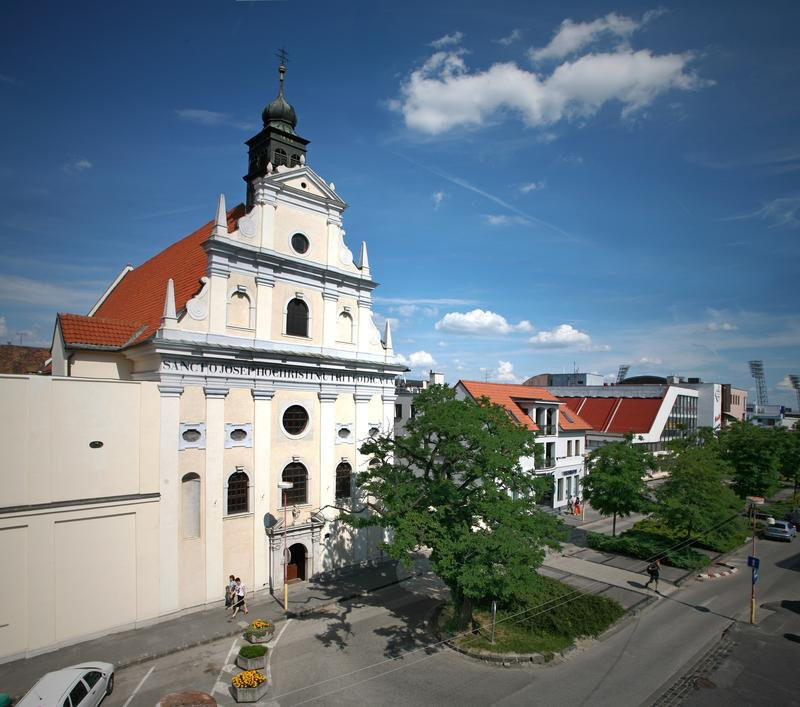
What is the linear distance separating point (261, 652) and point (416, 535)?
6419 millimetres

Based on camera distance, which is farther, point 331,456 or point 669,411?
point 669,411

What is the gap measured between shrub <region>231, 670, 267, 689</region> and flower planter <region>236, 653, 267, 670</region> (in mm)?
681

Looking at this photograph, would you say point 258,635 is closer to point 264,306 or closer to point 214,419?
point 214,419

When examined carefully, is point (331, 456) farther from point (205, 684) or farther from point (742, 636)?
point (742, 636)

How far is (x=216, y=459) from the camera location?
21.9 meters

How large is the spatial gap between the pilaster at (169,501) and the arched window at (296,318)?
6349 mm

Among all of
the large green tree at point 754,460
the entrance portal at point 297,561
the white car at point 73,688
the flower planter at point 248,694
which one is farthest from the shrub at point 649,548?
the white car at point 73,688

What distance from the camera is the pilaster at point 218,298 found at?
72.9ft

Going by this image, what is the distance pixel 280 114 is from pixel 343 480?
20252 millimetres

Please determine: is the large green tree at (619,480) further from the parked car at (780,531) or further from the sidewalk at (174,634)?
the sidewalk at (174,634)

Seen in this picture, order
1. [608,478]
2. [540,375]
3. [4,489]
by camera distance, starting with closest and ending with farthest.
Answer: [4,489]
[608,478]
[540,375]

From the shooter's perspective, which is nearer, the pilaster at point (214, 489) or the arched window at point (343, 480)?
the pilaster at point (214, 489)

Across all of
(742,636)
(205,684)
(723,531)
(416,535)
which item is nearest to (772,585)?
(723,531)

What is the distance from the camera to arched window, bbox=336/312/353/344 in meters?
27.5
